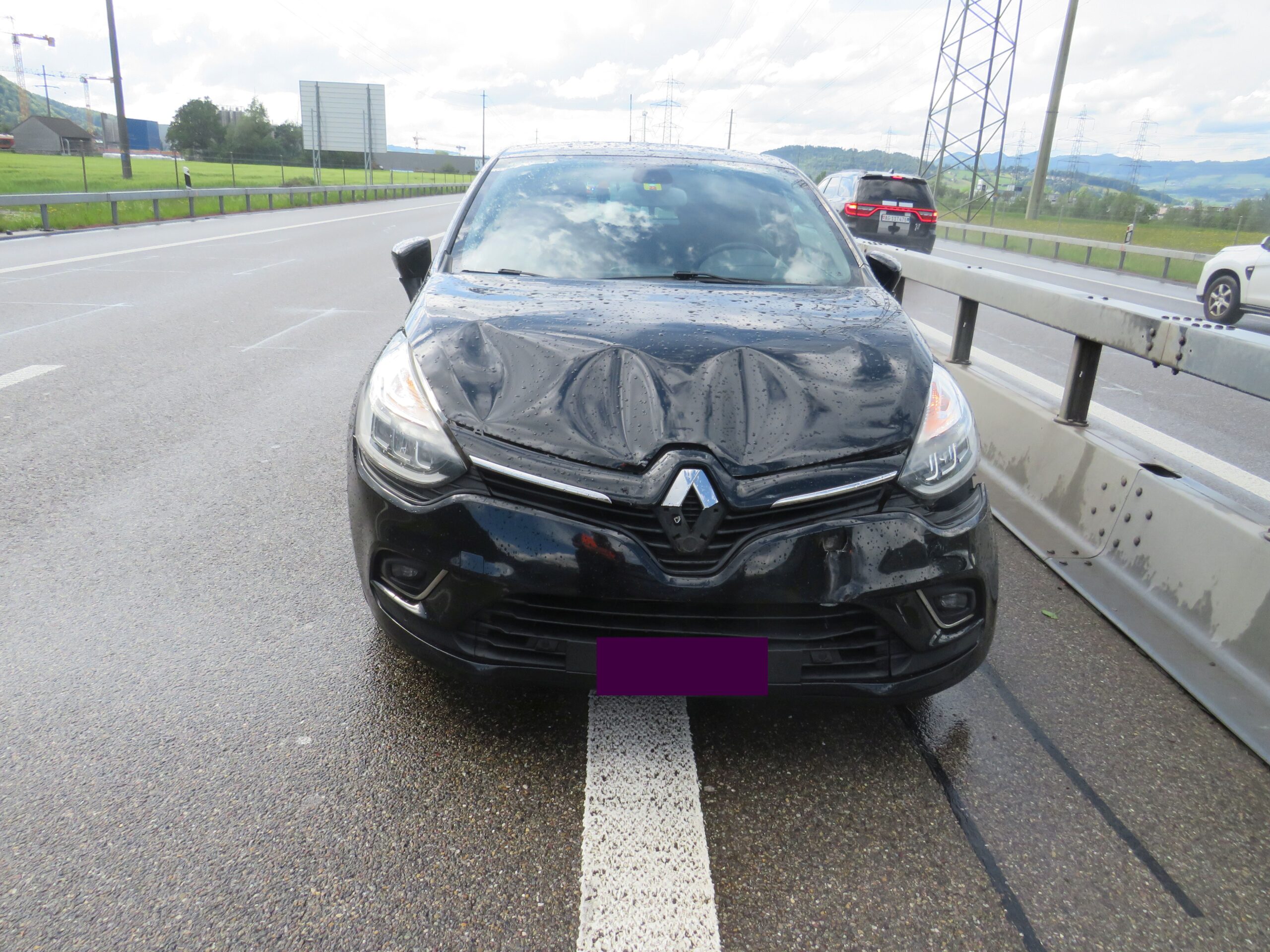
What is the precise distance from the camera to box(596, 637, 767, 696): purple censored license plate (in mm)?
2229

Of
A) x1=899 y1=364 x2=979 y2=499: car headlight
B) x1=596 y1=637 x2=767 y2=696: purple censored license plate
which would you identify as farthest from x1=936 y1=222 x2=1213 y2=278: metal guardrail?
x1=596 y1=637 x2=767 y2=696: purple censored license plate

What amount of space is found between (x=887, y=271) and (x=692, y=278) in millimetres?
912

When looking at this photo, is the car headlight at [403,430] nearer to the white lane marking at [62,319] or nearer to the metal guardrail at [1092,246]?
the white lane marking at [62,319]

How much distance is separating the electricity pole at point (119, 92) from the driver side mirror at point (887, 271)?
3819cm

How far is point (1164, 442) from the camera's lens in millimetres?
6039

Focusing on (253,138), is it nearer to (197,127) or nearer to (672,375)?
(197,127)

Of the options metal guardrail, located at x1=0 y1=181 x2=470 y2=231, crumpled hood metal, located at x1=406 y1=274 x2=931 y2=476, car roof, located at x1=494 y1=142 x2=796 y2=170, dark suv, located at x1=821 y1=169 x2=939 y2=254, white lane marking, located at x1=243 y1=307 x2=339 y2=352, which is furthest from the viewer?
metal guardrail, located at x1=0 y1=181 x2=470 y2=231

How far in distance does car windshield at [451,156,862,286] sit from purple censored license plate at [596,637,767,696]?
160 centimetres

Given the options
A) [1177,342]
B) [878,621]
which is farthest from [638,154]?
[878,621]

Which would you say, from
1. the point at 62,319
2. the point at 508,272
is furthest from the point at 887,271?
the point at 62,319

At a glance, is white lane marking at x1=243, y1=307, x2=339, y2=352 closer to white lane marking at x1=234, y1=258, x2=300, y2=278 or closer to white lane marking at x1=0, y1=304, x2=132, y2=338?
white lane marking at x1=0, y1=304, x2=132, y2=338

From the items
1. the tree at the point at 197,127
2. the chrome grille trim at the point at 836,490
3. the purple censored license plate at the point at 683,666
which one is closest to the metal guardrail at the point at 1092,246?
the chrome grille trim at the point at 836,490

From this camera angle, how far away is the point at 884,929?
6.23 ft

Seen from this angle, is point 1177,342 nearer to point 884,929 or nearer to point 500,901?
point 884,929
